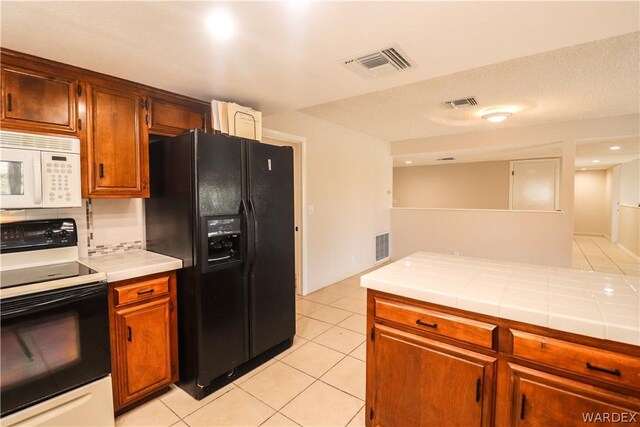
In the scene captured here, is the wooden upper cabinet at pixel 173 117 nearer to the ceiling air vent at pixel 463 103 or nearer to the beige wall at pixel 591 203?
the ceiling air vent at pixel 463 103

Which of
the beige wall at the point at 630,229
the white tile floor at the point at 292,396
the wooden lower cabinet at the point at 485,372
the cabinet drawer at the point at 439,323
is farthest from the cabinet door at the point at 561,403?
the beige wall at the point at 630,229

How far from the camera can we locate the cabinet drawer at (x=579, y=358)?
1031 millimetres

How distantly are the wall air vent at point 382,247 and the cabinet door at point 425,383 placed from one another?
4198mm

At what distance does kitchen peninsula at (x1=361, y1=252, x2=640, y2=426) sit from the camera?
1071mm

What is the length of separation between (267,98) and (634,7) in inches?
86.3

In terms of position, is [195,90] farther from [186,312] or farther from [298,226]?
[298,226]

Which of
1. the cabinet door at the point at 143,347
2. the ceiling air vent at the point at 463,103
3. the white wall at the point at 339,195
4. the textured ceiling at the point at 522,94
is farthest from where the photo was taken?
the white wall at the point at 339,195

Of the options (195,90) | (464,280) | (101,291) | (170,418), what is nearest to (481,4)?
(464,280)

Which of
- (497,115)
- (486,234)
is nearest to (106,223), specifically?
(497,115)

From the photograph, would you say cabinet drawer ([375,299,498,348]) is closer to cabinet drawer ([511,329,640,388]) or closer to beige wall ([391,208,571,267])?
cabinet drawer ([511,329,640,388])

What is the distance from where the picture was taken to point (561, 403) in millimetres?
1121

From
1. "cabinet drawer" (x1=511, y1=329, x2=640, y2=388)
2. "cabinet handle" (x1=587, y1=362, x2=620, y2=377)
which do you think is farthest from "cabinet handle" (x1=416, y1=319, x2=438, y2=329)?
"cabinet handle" (x1=587, y1=362, x2=620, y2=377)

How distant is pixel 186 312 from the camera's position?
6.73 feet

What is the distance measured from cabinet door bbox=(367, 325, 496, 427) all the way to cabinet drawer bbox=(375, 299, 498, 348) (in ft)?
0.19
